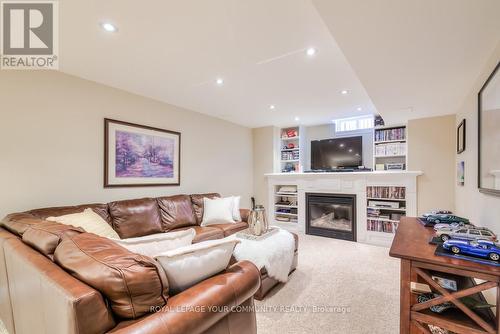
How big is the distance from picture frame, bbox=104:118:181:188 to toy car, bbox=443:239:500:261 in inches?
134

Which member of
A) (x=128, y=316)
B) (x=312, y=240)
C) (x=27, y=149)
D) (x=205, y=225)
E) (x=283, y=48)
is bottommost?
(x=312, y=240)

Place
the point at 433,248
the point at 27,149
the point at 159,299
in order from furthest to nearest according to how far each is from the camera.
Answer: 1. the point at 27,149
2. the point at 433,248
3. the point at 159,299

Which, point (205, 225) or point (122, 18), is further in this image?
point (205, 225)

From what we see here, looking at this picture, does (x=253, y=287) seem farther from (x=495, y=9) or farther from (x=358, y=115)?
(x=358, y=115)

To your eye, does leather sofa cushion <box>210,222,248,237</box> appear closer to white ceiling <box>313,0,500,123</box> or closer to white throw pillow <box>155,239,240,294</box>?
white throw pillow <box>155,239,240,294</box>

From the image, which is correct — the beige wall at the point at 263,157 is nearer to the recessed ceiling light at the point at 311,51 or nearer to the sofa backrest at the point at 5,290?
the recessed ceiling light at the point at 311,51

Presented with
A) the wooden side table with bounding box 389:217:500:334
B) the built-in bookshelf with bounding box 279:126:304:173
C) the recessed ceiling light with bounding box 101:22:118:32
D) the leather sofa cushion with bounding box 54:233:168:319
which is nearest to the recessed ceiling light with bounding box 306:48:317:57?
the recessed ceiling light with bounding box 101:22:118:32

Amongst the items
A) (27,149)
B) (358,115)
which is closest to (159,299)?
(27,149)

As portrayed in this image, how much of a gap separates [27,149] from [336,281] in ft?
11.8

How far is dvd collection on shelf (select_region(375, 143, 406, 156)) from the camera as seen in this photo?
417 cm

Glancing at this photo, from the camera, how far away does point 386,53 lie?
178 centimetres

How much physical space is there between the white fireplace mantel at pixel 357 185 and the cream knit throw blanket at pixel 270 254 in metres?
2.25

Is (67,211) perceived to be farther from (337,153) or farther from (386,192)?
(386,192)

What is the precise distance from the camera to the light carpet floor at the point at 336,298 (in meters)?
1.87
